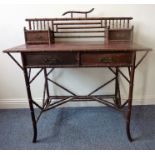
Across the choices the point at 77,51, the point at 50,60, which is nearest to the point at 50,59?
the point at 50,60

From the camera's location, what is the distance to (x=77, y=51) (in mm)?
1277

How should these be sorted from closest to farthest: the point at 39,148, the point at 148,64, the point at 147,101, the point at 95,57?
1. the point at 95,57
2. the point at 39,148
3. the point at 148,64
4. the point at 147,101

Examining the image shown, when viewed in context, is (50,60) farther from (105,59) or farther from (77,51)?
(105,59)

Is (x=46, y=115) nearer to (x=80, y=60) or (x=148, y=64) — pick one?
(x=80, y=60)

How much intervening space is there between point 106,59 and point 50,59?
1.36 ft

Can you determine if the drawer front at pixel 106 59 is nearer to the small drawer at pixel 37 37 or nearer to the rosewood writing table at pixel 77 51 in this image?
the rosewood writing table at pixel 77 51

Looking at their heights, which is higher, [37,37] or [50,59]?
[37,37]

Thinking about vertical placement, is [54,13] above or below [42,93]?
above

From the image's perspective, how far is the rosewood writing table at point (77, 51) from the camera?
1.30 metres

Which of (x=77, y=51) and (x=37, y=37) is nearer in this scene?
(x=77, y=51)

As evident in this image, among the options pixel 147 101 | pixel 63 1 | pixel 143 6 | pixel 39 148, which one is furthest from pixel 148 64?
pixel 39 148

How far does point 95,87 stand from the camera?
199 centimetres

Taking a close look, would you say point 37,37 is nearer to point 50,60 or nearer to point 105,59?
point 50,60

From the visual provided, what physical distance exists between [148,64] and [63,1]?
3.59 ft
